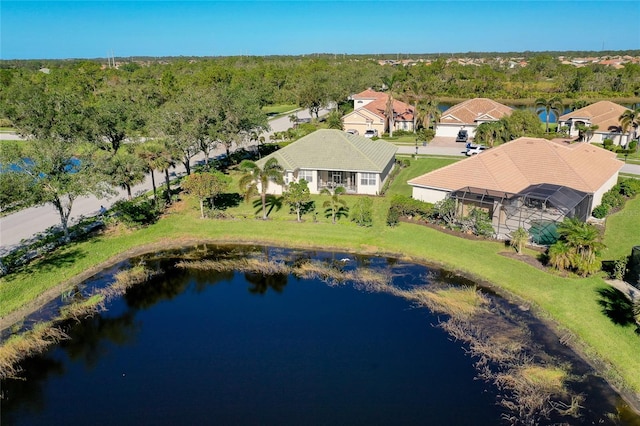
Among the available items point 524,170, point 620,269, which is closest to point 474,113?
point 524,170

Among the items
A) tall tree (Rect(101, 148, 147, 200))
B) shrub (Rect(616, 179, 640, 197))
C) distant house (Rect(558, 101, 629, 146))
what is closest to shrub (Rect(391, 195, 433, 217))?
shrub (Rect(616, 179, 640, 197))

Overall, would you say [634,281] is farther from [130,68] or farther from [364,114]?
[130,68]

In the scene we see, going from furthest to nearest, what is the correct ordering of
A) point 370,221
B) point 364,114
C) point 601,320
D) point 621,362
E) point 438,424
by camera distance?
point 364,114 → point 370,221 → point 601,320 → point 621,362 → point 438,424

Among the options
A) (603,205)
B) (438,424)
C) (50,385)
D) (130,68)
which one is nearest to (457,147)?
(603,205)

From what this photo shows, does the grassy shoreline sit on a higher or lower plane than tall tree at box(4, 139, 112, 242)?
lower

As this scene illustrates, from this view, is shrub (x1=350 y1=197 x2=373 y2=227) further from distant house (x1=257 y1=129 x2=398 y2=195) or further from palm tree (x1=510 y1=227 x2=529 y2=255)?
palm tree (x1=510 y1=227 x2=529 y2=255)

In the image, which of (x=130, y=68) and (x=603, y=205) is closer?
(x=603, y=205)
